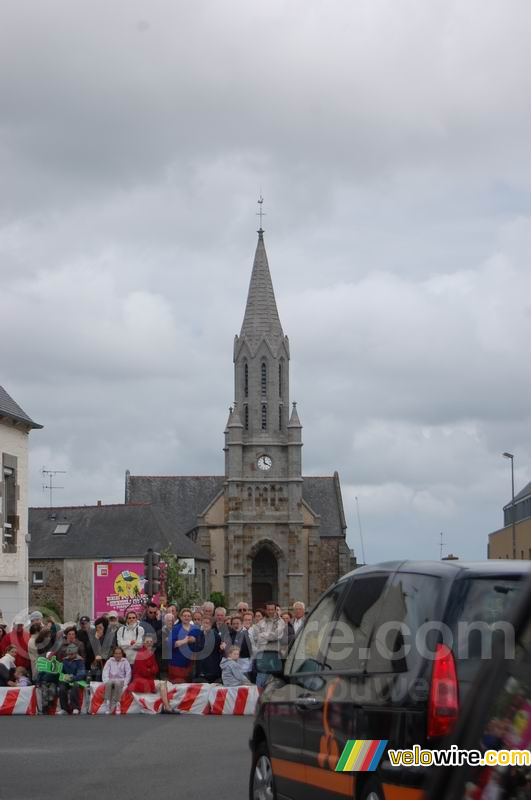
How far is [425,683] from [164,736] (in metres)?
10.6

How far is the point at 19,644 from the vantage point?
69.5 feet

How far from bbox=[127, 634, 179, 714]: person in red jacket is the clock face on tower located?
94944mm

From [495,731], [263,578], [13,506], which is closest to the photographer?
[495,731]

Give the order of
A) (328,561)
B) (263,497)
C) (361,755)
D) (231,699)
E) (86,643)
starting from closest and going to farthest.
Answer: (361,755)
(231,699)
(86,643)
(263,497)
(328,561)

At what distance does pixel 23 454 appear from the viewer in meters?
35.6

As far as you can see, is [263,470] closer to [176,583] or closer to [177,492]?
[177,492]

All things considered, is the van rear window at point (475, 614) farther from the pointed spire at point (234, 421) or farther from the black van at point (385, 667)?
the pointed spire at point (234, 421)

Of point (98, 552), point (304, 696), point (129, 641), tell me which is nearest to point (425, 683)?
point (304, 696)

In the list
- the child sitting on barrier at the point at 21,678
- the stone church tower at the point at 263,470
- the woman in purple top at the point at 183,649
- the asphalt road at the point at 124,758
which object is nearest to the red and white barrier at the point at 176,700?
the child sitting on barrier at the point at 21,678

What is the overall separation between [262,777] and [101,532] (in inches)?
3273

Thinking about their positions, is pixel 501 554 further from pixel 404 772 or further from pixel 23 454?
pixel 404 772

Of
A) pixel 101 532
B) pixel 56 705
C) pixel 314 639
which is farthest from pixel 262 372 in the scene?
pixel 314 639

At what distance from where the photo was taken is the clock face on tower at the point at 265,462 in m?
115

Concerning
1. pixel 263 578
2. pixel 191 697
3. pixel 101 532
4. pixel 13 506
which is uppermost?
pixel 101 532
